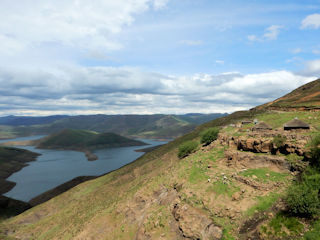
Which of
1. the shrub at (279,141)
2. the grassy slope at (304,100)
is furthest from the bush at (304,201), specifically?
the grassy slope at (304,100)

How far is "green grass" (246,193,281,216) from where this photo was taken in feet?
66.3

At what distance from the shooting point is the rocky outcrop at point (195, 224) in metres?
20.3

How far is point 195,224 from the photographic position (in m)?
22.2

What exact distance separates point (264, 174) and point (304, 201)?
6664 millimetres

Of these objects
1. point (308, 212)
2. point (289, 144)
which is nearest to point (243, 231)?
point (308, 212)

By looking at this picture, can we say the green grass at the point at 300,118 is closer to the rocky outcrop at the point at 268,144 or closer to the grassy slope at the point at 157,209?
the grassy slope at the point at 157,209

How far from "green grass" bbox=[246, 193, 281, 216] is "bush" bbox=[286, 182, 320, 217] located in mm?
2127

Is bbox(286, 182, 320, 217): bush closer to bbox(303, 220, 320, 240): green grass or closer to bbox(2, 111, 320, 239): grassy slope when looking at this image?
bbox(303, 220, 320, 240): green grass

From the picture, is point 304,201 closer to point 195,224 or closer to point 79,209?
point 195,224

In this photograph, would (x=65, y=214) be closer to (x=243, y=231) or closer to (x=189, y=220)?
(x=189, y=220)

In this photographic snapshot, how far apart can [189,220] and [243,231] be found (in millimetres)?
6105

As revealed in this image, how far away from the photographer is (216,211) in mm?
22281

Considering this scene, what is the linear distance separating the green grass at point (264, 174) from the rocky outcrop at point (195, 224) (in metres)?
7.94

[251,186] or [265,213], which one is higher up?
[251,186]
